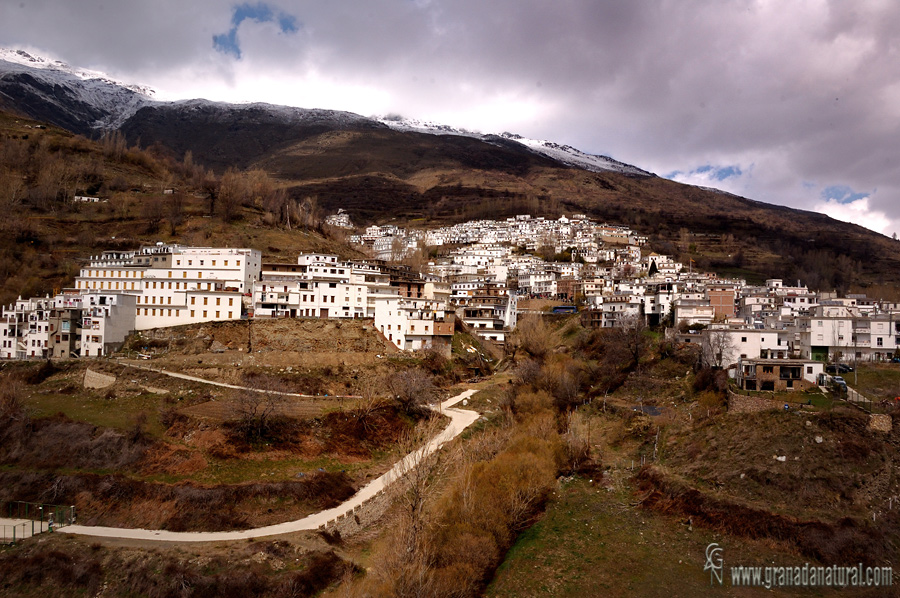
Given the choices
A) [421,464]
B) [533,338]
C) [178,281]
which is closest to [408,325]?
[533,338]

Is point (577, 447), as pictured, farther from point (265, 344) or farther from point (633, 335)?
point (265, 344)

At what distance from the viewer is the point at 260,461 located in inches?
1307

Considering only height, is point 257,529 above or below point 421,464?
below

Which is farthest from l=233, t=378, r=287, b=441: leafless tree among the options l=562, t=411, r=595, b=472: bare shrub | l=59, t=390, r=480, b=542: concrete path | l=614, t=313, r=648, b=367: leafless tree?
l=614, t=313, r=648, b=367: leafless tree

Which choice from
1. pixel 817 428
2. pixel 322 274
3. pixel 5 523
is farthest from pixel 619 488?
pixel 322 274

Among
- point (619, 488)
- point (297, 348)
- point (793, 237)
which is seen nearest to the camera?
point (619, 488)

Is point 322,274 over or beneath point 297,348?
over

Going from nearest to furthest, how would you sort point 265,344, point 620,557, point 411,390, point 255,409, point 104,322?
point 620,557
point 255,409
point 411,390
point 104,322
point 265,344

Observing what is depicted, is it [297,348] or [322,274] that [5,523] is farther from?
[322,274]

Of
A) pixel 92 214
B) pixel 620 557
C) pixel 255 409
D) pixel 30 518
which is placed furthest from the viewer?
pixel 92 214

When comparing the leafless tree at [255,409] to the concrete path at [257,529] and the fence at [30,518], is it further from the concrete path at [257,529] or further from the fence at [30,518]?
the fence at [30,518]

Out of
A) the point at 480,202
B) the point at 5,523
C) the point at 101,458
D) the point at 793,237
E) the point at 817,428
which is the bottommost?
the point at 5,523

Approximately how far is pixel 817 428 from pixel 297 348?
114ft

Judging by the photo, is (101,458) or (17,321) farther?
(17,321)
